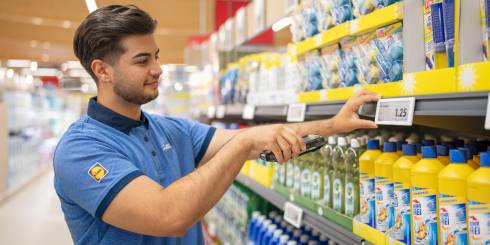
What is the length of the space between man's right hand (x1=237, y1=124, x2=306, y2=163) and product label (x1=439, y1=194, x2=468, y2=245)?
40 cm

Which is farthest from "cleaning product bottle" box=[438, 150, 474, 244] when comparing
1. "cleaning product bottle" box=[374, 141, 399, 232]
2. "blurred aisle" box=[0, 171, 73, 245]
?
"blurred aisle" box=[0, 171, 73, 245]

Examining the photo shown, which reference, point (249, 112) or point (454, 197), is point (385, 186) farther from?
point (249, 112)

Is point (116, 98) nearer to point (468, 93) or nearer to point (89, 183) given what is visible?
point (89, 183)

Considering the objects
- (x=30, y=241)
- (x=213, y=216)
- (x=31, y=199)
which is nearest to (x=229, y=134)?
(x=213, y=216)

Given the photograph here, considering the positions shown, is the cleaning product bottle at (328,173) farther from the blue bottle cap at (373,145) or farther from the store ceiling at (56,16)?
the store ceiling at (56,16)

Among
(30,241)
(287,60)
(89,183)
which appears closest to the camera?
(89,183)

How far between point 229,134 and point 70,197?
843mm

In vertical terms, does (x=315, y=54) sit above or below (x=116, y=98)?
above

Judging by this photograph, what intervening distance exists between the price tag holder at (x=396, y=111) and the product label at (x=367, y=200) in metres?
0.28

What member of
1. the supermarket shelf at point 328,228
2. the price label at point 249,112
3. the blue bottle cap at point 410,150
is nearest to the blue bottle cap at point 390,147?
the blue bottle cap at point 410,150

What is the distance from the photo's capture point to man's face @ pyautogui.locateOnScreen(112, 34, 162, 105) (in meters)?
1.69

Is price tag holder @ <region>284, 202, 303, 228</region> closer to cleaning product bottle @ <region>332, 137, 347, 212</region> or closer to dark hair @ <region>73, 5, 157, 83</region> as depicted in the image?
cleaning product bottle @ <region>332, 137, 347, 212</region>

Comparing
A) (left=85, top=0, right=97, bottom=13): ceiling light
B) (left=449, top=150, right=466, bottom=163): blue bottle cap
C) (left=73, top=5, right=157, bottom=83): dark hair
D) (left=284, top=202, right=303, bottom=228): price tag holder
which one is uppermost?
(left=85, top=0, right=97, bottom=13): ceiling light

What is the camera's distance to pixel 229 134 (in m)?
2.15
